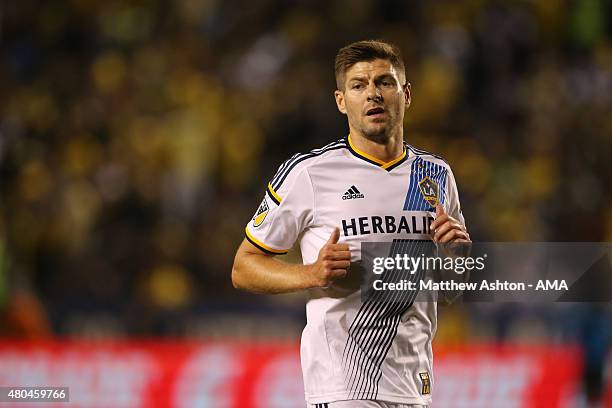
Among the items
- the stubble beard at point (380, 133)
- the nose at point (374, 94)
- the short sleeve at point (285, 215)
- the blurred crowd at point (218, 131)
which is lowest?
the short sleeve at point (285, 215)

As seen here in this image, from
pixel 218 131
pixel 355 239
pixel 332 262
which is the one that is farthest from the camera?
pixel 218 131

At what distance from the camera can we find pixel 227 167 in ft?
37.1

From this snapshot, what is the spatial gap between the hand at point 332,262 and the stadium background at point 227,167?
4.16 meters

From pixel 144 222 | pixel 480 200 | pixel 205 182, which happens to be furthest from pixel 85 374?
pixel 480 200

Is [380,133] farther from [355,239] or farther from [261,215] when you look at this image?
[261,215]

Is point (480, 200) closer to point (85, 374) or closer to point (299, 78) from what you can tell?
point (299, 78)

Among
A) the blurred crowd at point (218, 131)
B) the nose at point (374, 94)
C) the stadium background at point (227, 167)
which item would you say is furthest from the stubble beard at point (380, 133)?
the blurred crowd at point (218, 131)

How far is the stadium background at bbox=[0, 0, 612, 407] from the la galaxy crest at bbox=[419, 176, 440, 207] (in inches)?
143

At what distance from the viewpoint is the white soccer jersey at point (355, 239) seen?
4.43 metres

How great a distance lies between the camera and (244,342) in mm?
9250

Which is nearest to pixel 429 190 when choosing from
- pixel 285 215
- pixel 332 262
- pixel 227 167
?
pixel 285 215

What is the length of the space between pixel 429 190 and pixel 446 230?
1.19ft

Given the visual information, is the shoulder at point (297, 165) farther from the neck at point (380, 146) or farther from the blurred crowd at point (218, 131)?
the blurred crowd at point (218, 131)

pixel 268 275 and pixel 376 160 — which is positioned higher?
pixel 376 160
